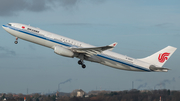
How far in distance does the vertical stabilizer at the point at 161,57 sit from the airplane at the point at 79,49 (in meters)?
2.14

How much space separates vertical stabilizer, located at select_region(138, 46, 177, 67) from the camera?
58656 millimetres

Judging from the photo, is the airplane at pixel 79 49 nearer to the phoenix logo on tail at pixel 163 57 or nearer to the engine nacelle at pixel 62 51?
the engine nacelle at pixel 62 51

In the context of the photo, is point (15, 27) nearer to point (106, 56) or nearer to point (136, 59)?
point (106, 56)

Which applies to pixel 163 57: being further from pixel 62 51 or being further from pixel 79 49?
pixel 62 51

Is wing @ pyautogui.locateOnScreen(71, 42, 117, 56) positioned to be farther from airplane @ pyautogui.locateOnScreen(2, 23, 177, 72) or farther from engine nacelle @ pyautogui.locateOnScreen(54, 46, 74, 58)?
engine nacelle @ pyautogui.locateOnScreen(54, 46, 74, 58)

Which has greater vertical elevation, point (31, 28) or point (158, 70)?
point (31, 28)

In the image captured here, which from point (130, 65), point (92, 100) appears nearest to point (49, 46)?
point (130, 65)

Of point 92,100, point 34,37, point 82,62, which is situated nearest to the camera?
point 34,37

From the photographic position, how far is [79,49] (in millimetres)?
50531

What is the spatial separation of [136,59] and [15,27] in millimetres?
25399

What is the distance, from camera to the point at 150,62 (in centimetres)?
5853

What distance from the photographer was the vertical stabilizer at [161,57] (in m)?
58.7

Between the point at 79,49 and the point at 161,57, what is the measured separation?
1965 cm

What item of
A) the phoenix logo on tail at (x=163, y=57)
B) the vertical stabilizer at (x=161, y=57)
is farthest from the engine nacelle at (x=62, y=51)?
the phoenix logo on tail at (x=163, y=57)
